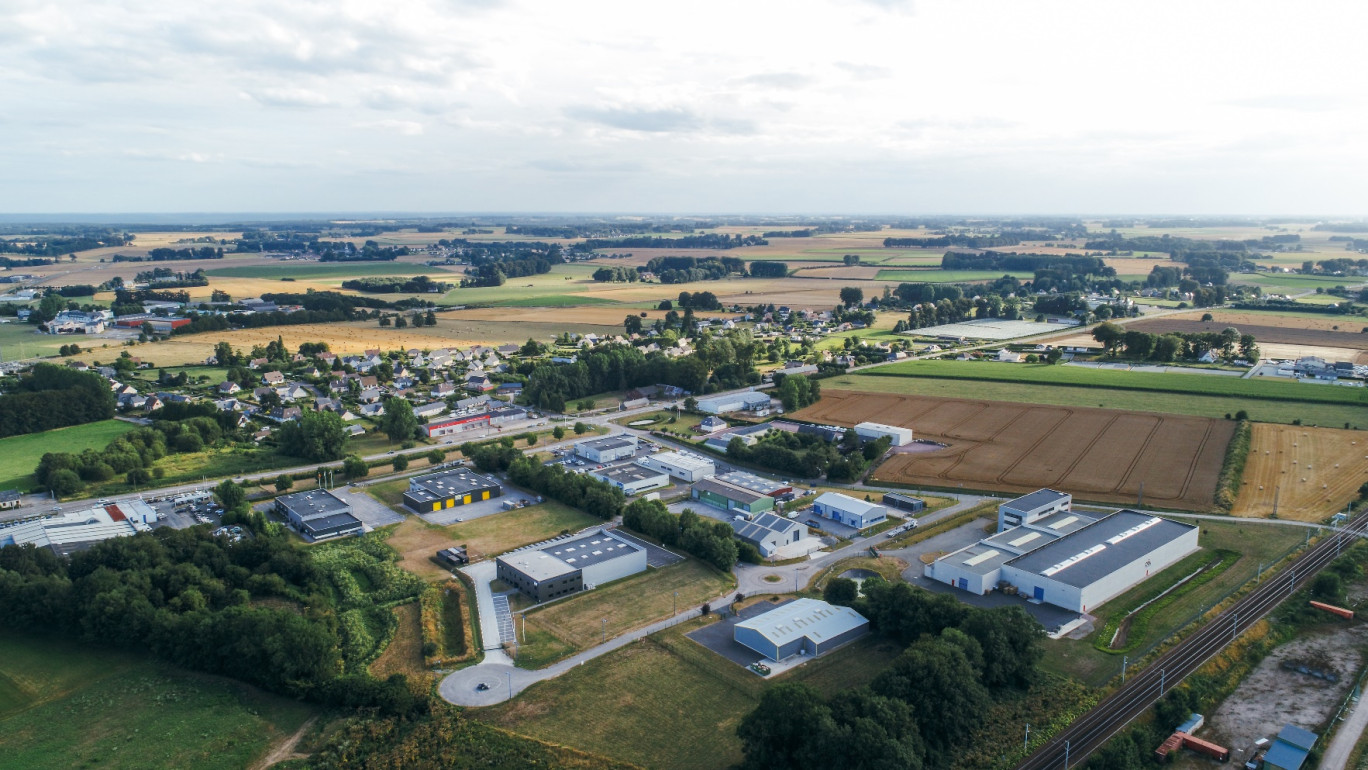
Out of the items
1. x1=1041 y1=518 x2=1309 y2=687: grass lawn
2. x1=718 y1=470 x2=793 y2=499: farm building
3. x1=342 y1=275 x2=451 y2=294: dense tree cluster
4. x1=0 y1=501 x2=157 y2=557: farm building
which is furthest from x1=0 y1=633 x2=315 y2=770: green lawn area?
x1=342 y1=275 x2=451 y2=294: dense tree cluster

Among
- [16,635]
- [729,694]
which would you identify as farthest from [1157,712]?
[16,635]

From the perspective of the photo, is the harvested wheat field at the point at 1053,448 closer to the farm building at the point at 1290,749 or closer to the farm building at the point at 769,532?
the farm building at the point at 769,532

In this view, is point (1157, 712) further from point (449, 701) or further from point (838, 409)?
point (838, 409)

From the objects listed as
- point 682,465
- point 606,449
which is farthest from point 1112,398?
point 606,449

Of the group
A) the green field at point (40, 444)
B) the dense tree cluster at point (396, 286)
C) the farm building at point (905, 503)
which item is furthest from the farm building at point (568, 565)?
the dense tree cluster at point (396, 286)

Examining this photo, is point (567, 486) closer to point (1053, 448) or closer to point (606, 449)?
point (606, 449)
